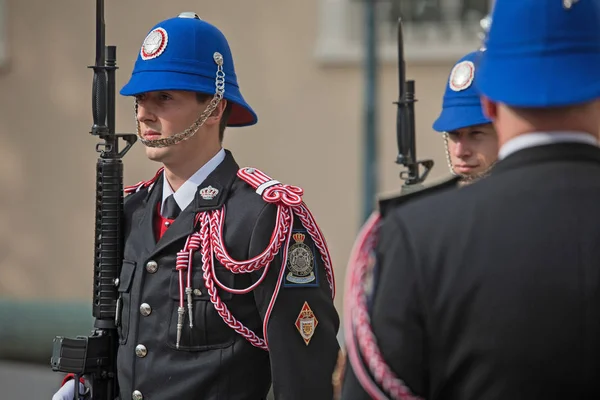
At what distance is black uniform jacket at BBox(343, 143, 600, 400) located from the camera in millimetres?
2291

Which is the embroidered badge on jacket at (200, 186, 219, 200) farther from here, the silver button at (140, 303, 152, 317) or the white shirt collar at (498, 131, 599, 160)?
the white shirt collar at (498, 131, 599, 160)

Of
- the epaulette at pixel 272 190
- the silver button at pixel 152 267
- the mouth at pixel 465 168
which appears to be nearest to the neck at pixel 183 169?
the epaulette at pixel 272 190

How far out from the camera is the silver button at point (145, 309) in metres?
3.90

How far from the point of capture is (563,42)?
2.39 metres

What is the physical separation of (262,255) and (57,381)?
6040mm

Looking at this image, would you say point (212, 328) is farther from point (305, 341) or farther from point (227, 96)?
point (227, 96)

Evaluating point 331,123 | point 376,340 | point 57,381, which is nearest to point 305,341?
point 376,340

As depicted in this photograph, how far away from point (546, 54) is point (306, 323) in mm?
1637

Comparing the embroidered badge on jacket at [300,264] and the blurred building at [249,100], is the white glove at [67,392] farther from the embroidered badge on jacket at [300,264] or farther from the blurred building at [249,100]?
the blurred building at [249,100]

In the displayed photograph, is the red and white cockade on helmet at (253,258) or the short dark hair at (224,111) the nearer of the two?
the red and white cockade on helmet at (253,258)

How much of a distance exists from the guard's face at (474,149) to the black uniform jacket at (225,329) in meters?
1.04

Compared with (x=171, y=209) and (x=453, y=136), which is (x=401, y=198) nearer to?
(x=171, y=209)

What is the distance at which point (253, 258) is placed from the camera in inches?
150

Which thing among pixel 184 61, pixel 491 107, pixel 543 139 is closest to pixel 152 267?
pixel 184 61
